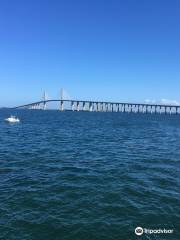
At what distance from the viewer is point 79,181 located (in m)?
21.7

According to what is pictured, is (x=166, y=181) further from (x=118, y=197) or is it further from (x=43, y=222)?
(x=43, y=222)

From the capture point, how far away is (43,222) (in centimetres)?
1433

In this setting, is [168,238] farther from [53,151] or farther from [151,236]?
[53,151]

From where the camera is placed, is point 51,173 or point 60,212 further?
point 51,173

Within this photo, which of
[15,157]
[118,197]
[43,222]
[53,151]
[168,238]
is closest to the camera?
[168,238]

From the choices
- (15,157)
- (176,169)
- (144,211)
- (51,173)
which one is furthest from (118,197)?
(15,157)

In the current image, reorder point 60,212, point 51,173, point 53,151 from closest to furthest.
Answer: point 60,212
point 51,173
point 53,151

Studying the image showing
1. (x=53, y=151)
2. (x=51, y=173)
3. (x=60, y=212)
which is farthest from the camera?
(x=53, y=151)

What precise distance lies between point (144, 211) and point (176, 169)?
1102cm

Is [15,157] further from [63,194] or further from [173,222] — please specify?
[173,222]

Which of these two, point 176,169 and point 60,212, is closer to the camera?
point 60,212

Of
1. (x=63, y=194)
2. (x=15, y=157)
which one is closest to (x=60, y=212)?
(x=63, y=194)

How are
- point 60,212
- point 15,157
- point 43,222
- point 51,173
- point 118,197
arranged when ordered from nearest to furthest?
point 43,222 → point 60,212 → point 118,197 → point 51,173 → point 15,157

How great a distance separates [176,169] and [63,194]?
12.2m
